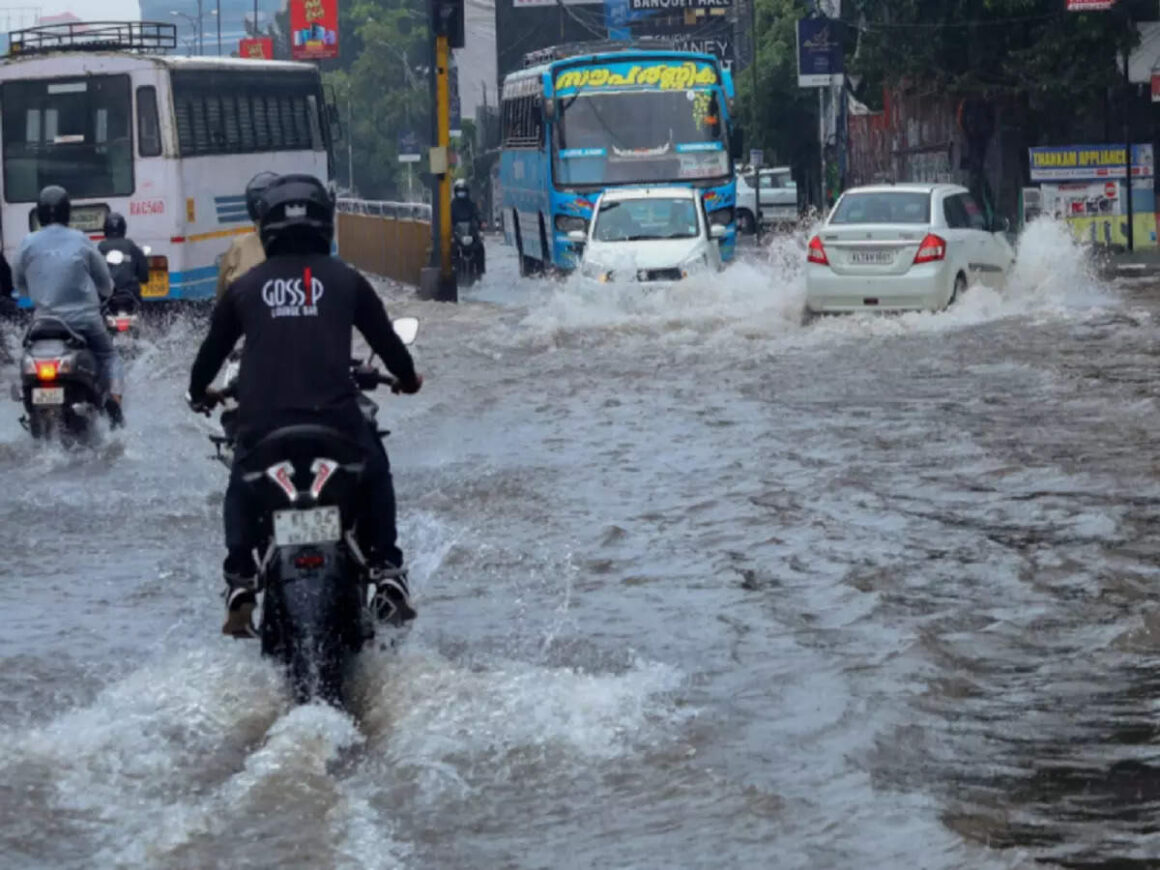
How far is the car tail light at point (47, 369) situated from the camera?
1323 cm

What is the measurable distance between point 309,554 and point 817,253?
15396 mm

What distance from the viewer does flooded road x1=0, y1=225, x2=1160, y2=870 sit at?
5633 mm

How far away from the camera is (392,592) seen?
6.77m

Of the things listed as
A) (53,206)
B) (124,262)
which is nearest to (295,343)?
(53,206)

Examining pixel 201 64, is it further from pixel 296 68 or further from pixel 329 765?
pixel 329 765

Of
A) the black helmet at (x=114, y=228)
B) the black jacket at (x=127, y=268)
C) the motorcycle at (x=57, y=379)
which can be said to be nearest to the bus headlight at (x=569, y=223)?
the black helmet at (x=114, y=228)

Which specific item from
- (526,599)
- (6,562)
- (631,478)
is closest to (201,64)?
(631,478)

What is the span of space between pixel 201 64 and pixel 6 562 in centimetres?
1576

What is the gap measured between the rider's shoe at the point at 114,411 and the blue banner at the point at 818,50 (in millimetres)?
31911

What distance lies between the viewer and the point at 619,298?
2323 cm

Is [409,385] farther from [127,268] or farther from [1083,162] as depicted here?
[1083,162]

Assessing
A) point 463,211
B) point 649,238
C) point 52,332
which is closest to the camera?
point 52,332

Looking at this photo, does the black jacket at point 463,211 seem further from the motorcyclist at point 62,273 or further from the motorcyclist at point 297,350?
the motorcyclist at point 297,350

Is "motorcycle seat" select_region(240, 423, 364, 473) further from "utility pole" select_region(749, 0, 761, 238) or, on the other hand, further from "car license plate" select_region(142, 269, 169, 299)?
"utility pole" select_region(749, 0, 761, 238)
